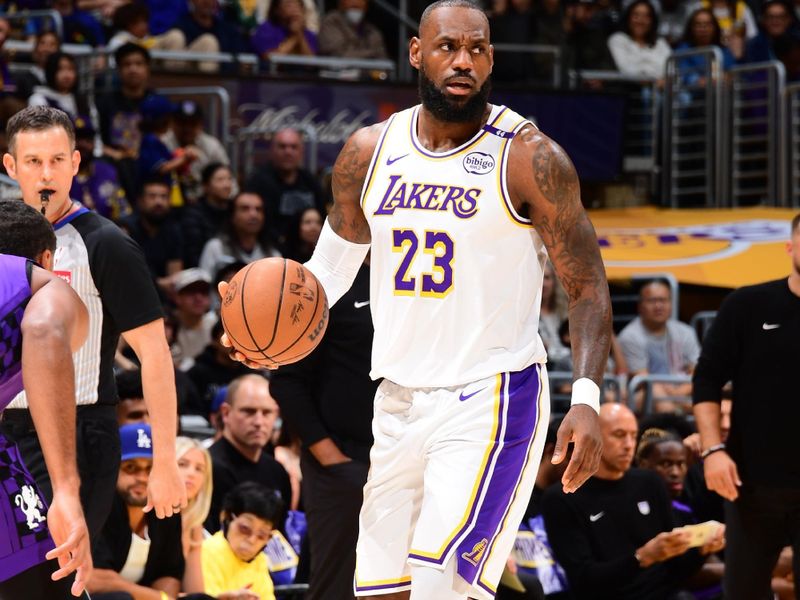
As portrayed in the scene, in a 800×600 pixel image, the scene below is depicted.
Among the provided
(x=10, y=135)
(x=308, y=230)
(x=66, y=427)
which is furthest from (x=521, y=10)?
(x=66, y=427)

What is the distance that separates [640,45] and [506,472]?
41.5 feet

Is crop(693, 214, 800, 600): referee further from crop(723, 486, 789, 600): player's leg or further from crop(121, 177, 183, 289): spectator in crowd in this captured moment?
crop(121, 177, 183, 289): spectator in crowd

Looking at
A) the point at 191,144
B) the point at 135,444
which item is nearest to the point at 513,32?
the point at 191,144

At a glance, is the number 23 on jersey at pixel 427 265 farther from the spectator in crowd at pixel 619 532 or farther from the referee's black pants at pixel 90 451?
the spectator in crowd at pixel 619 532

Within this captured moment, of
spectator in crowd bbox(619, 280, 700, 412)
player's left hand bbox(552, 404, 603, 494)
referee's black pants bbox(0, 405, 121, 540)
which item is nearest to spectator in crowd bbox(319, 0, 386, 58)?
spectator in crowd bbox(619, 280, 700, 412)

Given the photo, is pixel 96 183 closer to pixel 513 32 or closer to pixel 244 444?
pixel 244 444

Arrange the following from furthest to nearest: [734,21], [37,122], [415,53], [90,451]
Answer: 1. [734,21]
2. [37,122]
3. [90,451]
4. [415,53]

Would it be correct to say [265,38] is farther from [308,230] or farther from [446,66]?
[446,66]

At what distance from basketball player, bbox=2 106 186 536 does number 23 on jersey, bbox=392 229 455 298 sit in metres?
1.07

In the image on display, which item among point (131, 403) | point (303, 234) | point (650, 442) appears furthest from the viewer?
point (303, 234)

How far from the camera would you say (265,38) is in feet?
47.5

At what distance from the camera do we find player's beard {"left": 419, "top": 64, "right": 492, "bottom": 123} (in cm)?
467

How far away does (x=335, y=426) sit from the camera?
622 centimetres

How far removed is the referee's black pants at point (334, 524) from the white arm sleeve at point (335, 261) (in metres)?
1.25
